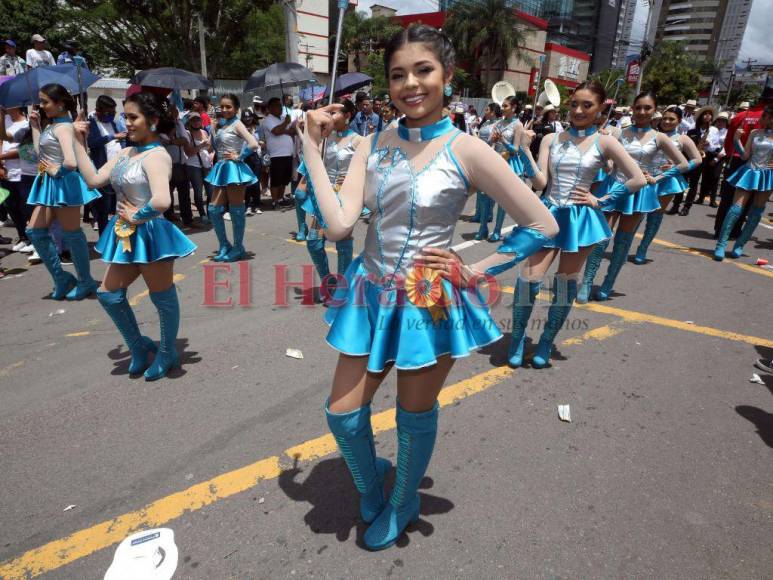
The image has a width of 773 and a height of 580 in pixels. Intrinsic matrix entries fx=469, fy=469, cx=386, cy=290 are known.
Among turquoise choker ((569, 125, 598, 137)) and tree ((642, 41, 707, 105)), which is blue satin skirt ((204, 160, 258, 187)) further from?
tree ((642, 41, 707, 105))

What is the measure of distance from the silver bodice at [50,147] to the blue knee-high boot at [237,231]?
6.67ft

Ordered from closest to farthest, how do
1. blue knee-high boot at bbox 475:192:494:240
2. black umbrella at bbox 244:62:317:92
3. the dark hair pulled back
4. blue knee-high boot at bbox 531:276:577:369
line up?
the dark hair pulled back
blue knee-high boot at bbox 531:276:577:369
blue knee-high boot at bbox 475:192:494:240
black umbrella at bbox 244:62:317:92

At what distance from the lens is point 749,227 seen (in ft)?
23.7

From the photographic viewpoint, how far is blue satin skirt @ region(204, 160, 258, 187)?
632 cm

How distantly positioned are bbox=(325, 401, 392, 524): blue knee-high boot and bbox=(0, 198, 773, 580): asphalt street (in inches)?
6.6

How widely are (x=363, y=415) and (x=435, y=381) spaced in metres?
0.36

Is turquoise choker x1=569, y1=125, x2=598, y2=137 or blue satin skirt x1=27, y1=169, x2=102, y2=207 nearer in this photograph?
turquoise choker x1=569, y1=125, x2=598, y2=137

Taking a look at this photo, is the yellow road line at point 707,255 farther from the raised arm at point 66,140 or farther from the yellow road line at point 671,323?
the raised arm at point 66,140

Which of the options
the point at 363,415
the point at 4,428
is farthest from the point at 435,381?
A: the point at 4,428

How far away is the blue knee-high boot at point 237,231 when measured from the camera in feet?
21.7

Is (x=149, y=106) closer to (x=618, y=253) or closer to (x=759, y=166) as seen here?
(x=618, y=253)

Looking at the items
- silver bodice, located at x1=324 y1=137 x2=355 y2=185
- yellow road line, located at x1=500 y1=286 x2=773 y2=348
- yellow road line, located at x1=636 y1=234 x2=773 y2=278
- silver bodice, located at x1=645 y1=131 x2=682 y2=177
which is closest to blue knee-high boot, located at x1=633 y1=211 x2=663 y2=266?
silver bodice, located at x1=645 y1=131 x2=682 y2=177

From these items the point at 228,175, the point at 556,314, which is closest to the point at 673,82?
the point at 228,175

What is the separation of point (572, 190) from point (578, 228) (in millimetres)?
329
